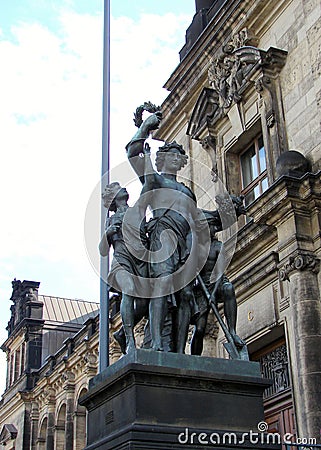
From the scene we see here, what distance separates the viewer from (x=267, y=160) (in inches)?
554

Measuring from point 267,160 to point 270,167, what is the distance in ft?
0.82

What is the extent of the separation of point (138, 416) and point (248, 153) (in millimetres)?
10217

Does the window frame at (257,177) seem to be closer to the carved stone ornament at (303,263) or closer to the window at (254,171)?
the window at (254,171)

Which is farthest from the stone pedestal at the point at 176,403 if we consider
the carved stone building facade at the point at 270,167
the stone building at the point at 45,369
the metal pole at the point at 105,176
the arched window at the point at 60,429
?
the arched window at the point at 60,429

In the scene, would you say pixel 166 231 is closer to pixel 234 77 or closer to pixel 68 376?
pixel 234 77

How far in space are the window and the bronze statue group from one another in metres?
6.68

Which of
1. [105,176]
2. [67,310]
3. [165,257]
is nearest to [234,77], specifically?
[105,176]

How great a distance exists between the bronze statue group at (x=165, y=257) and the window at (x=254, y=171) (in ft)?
21.9

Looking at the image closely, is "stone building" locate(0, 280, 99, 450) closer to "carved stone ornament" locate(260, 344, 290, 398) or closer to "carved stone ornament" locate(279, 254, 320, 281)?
"carved stone ornament" locate(260, 344, 290, 398)

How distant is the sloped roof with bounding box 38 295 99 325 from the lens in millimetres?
40250

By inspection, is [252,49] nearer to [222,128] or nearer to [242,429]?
[222,128]

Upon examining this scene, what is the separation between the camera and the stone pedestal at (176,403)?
650 cm

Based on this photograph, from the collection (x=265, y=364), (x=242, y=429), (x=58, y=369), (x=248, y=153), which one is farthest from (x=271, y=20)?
(x=58, y=369)

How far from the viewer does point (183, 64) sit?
18281mm
